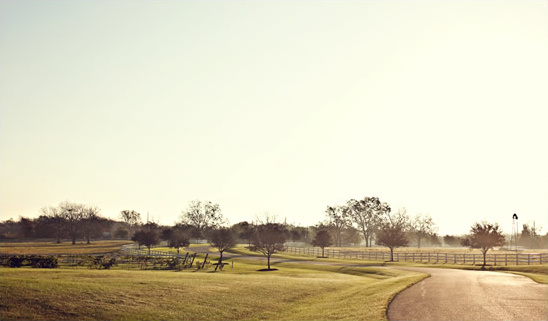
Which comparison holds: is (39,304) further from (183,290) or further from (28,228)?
(28,228)

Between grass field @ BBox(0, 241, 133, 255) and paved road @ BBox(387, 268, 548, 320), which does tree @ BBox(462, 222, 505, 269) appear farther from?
grass field @ BBox(0, 241, 133, 255)

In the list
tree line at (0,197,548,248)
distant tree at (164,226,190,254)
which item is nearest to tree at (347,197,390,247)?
tree line at (0,197,548,248)

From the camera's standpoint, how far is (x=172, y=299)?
2647 cm

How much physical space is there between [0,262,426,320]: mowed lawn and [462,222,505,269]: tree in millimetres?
32264

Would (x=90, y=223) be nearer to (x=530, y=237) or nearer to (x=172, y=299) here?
(x=172, y=299)

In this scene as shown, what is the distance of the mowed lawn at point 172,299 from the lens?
22422mm

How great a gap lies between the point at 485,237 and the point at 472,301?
136 feet

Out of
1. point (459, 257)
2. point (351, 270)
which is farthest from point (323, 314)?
point (459, 257)

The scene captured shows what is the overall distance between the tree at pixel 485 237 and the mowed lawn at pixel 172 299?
106 feet

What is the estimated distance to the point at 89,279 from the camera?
93.6ft

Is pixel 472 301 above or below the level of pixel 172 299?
above

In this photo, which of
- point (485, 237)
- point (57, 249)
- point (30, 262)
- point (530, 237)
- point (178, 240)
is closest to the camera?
point (30, 262)

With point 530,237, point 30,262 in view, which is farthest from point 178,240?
point 530,237

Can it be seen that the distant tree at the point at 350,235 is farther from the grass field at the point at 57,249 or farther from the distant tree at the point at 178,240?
the grass field at the point at 57,249
